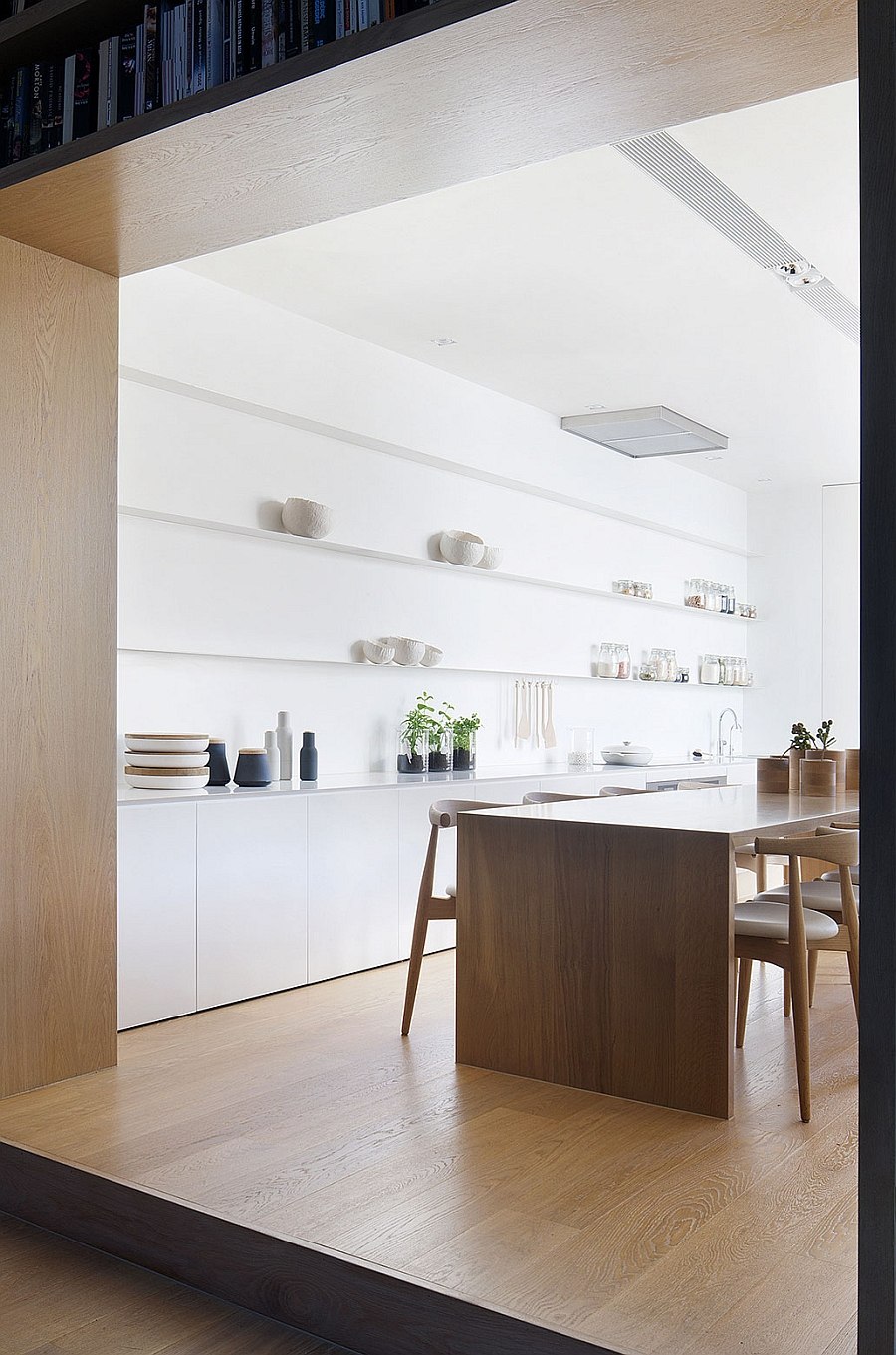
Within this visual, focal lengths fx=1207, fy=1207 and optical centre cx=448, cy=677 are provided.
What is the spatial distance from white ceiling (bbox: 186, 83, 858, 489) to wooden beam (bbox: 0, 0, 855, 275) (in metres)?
1.12

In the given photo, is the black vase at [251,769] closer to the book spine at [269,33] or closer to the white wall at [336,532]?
the white wall at [336,532]

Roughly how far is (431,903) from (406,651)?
2.05 metres

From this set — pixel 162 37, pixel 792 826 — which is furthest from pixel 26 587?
pixel 792 826

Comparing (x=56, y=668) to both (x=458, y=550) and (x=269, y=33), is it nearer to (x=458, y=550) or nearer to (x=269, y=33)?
(x=269, y=33)

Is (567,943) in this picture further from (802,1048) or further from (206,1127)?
(206,1127)

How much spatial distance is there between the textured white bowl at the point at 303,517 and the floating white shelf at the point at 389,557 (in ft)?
0.12

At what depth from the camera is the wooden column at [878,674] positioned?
5.89 ft

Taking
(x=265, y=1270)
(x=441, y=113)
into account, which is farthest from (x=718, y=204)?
(x=265, y=1270)

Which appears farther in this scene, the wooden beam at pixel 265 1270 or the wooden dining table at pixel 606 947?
the wooden dining table at pixel 606 947

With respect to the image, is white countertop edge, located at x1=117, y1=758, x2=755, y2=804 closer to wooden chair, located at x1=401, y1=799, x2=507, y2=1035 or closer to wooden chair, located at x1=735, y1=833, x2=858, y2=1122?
wooden chair, located at x1=401, y1=799, x2=507, y2=1035

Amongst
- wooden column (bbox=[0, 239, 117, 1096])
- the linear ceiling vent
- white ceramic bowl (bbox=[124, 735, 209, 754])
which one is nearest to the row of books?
wooden column (bbox=[0, 239, 117, 1096])

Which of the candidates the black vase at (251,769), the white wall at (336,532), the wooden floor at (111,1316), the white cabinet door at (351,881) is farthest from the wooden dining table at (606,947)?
the white wall at (336,532)

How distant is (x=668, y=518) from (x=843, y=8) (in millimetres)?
6108

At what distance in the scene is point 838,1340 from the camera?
2045mm
